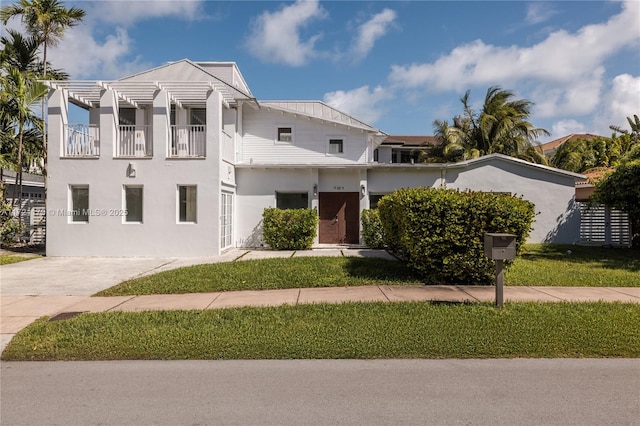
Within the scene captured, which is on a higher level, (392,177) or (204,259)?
(392,177)

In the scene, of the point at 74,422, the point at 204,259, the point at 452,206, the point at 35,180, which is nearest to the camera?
the point at 74,422

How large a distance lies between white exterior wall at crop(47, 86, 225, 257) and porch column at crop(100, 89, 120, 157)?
0.8 inches

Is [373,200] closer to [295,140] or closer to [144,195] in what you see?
[295,140]

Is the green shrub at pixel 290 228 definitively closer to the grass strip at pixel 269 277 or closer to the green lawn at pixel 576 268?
the grass strip at pixel 269 277

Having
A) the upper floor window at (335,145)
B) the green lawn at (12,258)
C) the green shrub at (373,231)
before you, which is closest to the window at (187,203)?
the green lawn at (12,258)

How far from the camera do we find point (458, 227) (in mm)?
7734

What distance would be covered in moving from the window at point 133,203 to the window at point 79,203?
1.41m

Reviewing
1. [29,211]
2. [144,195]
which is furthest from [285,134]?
[29,211]

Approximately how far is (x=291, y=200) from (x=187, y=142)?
4.64 m

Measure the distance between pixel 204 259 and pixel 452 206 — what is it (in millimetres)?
8292

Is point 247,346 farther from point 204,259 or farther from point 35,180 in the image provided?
point 35,180

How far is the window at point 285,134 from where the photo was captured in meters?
16.7

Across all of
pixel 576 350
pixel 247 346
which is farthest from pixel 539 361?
pixel 247 346

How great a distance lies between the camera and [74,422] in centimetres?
327
